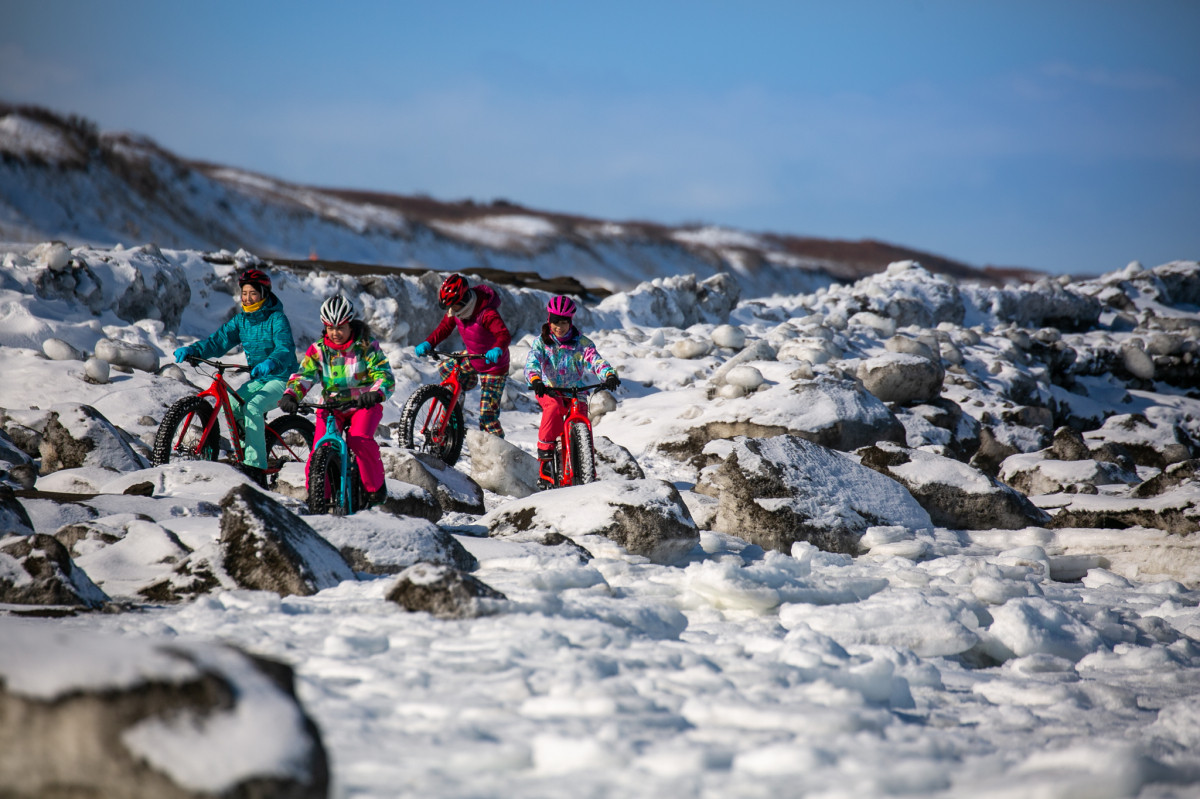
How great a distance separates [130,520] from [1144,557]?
660 cm

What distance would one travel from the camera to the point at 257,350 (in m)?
6.77

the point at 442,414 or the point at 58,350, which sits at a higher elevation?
the point at 58,350

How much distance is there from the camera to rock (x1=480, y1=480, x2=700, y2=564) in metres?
5.32

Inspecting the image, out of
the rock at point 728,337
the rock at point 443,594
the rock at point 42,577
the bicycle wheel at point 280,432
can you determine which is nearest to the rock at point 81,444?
the bicycle wheel at point 280,432

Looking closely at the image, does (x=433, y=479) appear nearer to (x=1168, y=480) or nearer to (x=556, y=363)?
(x=556, y=363)

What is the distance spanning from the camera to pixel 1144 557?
6246mm

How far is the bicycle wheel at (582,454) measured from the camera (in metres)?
6.80

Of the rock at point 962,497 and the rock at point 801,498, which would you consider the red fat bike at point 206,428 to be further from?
the rock at point 962,497

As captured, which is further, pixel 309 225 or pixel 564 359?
pixel 309 225

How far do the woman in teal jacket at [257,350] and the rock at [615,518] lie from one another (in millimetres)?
2014

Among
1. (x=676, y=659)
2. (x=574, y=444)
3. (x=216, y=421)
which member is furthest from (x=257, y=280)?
(x=676, y=659)

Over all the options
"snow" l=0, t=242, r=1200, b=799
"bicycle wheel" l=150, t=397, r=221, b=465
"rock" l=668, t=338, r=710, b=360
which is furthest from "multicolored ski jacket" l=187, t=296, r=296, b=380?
"rock" l=668, t=338, r=710, b=360

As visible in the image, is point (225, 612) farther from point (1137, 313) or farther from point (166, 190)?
point (166, 190)

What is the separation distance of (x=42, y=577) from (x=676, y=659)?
2770 mm
